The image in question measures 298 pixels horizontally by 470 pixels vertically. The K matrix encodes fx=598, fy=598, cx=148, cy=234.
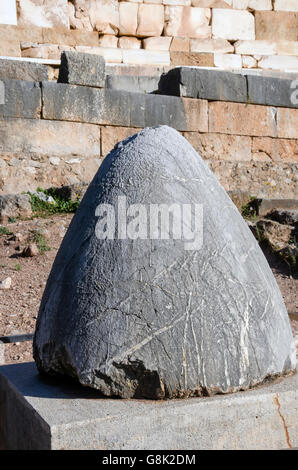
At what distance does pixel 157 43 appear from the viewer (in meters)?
12.9

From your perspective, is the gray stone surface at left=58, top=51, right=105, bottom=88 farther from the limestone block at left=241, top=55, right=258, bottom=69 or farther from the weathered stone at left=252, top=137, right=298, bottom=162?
the limestone block at left=241, top=55, right=258, bottom=69

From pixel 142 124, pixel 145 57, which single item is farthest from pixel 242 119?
pixel 145 57

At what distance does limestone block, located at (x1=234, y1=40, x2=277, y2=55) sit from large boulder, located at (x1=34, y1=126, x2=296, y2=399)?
39.8ft

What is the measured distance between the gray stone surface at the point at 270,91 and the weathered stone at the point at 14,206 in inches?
169

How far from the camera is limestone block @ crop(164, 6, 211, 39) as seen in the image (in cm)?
1312

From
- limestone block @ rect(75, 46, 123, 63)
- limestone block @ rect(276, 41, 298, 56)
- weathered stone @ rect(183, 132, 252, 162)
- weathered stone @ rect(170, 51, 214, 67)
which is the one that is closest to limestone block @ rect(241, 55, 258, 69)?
limestone block @ rect(276, 41, 298, 56)

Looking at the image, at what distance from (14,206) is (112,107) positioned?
248cm

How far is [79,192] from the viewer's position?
743 cm

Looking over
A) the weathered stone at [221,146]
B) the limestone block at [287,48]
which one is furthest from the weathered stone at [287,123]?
the limestone block at [287,48]

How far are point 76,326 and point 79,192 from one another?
5.53m

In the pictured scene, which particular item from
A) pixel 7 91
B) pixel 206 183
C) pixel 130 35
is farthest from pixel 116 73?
pixel 206 183

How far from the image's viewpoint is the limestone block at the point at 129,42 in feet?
41.9

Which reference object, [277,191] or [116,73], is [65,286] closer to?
[277,191]

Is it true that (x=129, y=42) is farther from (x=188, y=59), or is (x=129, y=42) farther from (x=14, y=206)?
(x=14, y=206)
